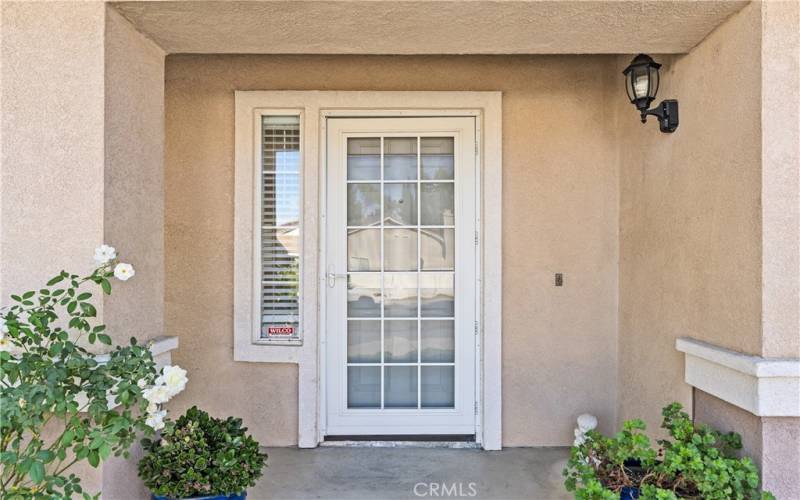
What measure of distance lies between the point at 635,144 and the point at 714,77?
89cm

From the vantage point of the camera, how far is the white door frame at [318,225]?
3600 mm

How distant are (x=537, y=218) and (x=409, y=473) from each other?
5.97 feet

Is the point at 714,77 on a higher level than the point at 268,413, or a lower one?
higher

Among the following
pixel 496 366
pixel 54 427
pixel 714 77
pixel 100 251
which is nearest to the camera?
pixel 100 251

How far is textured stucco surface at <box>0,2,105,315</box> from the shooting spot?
7.27 ft

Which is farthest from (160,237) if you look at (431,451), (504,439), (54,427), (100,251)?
(504,439)

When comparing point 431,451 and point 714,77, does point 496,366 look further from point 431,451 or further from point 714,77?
point 714,77

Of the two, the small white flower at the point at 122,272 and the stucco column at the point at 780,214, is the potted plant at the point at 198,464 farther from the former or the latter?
the stucco column at the point at 780,214

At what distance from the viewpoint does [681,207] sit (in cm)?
274

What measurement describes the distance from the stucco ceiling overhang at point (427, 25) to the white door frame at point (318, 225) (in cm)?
95

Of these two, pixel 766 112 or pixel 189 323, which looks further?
pixel 189 323

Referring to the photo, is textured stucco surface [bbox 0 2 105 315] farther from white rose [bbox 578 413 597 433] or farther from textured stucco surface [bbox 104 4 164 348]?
white rose [bbox 578 413 597 433]

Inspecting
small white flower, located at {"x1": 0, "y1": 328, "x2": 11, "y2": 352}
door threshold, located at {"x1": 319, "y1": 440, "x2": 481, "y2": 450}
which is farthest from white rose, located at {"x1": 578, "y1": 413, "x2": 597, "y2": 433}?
small white flower, located at {"x1": 0, "y1": 328, "x2": 11, "y2": 352}

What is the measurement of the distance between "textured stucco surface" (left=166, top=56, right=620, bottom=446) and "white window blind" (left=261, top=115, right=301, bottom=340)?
9.1 inches
